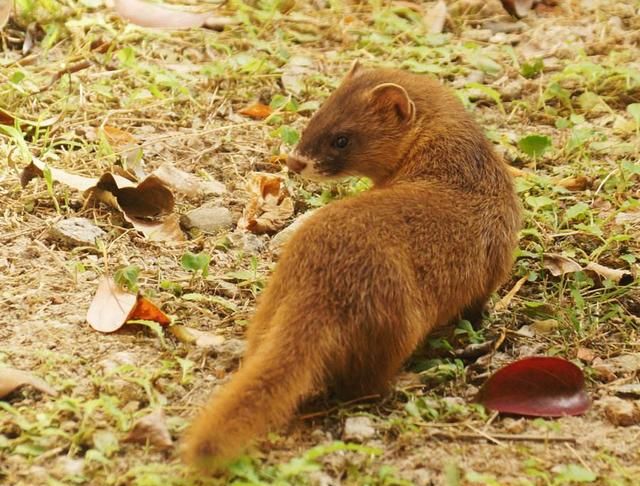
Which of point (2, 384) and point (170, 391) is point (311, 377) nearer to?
point (170, 391)

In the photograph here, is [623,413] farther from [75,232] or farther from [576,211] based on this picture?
[75,232]

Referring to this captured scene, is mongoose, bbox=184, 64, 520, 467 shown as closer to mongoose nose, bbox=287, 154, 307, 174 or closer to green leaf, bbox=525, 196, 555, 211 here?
mongoose nose, bbox=287, 154, 307, 174

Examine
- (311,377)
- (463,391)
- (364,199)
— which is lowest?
(463,391)

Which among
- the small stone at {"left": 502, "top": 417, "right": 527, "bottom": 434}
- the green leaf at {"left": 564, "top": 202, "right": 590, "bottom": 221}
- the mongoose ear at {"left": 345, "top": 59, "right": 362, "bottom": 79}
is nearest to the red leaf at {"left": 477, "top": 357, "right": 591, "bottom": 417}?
the small stone at {"left": 502, "top": 417, "right": 527, "bottom": 434}

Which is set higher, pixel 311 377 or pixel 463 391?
pixel 311 377

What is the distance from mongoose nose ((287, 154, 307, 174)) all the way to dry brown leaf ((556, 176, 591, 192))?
51.8 inches

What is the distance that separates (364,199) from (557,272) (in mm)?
1059

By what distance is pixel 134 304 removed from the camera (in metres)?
3.51

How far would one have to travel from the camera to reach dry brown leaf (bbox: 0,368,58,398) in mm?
3027

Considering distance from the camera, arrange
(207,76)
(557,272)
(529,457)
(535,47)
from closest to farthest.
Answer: (529,457) → (557,272) → (207,76) → (535,47)

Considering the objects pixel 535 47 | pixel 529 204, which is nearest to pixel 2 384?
pixel 529 204

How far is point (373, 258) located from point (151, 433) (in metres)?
0.84

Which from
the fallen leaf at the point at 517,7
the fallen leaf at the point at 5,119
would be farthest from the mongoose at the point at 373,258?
the fallen leaf at the point at 517,7

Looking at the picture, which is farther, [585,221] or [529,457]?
[585,221]
